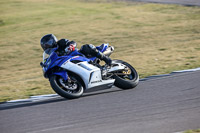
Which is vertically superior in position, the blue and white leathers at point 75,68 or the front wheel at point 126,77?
the blue and white leathers at point 75,68

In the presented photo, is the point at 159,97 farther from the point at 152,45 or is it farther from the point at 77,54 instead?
the point at 152,45

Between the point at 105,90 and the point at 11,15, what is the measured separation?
1873 centimetres

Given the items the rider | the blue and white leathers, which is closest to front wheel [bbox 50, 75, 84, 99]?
the blue and white leathers

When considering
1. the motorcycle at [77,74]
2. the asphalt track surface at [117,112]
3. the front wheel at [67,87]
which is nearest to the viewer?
the asphalt track surface at [117,112]

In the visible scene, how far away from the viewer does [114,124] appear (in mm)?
5113

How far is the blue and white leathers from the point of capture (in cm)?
669

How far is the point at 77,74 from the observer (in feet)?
22.3

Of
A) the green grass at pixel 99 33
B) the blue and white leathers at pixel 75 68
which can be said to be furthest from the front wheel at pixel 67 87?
the green grass at pixel 99 33

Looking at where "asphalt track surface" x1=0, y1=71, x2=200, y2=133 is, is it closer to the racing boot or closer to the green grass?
the racing boot

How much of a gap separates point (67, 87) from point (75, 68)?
41 cm

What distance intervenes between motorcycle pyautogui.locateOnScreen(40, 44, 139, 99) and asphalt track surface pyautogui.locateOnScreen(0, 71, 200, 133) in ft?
0.68

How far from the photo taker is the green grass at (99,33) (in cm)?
1027

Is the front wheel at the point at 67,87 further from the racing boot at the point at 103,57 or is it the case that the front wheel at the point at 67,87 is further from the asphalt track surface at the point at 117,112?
the racing boot at the point at 103,57

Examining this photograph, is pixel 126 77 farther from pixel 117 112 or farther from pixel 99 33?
pixel 99 33
